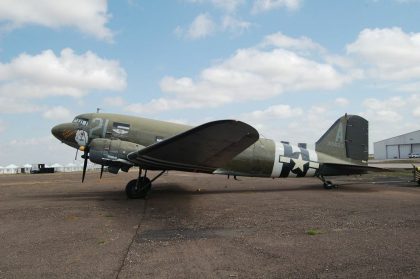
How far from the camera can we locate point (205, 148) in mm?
11102

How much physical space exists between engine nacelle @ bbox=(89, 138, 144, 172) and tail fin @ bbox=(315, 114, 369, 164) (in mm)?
9625

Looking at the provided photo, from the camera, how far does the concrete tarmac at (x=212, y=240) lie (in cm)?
495

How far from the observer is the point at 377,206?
35.5 ft

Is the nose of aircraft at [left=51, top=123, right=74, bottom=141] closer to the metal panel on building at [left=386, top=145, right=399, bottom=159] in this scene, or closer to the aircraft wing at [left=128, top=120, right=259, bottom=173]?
the aircraft wing at [left=128, top=120, right=259, bottom=173]

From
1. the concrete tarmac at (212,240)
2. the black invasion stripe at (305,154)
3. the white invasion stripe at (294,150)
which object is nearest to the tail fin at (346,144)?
the black invasion stripe at (305,154)

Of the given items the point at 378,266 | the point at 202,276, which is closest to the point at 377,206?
the point at 378,266

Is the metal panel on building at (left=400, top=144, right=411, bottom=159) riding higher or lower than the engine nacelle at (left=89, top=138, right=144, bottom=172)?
higher

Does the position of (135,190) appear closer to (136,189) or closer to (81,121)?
(136,189)

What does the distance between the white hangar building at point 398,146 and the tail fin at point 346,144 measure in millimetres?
78864

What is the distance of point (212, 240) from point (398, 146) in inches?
3788

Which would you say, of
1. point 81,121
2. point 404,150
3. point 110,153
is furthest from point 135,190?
point 404,150

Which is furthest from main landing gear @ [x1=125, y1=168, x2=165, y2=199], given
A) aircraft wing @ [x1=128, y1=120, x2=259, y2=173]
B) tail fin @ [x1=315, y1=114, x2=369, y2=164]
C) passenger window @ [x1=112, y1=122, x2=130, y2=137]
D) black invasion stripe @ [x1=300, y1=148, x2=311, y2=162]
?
tail fin @ [x1=315, y1=114, x2=369, y2=164]

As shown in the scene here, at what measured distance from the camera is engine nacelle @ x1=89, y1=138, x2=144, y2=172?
12.6 m

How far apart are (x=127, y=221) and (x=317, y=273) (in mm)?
5375
